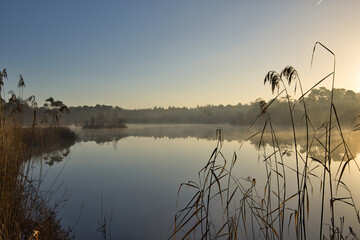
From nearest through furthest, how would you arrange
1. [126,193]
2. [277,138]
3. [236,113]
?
[126,193]
[277,138]
[236,113]

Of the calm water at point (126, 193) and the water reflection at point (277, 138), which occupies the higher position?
the water reflection at point (277, 138)

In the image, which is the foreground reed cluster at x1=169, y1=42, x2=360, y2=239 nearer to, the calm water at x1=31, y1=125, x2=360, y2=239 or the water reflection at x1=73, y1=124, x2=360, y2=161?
the calm water at x1=31, y1=125, x2=360, y2=239

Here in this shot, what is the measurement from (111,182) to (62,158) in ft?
13.7

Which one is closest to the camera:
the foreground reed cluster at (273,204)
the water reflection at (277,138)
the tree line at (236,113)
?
the foreground reed cluster at (273,204)

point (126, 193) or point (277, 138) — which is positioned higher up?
point (277, 138)

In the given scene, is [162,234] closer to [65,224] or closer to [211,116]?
[65,224]

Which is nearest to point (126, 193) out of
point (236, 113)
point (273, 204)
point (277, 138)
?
point (273, 204)

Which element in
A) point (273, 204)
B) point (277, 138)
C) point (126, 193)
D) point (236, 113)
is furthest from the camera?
point (236, 113)

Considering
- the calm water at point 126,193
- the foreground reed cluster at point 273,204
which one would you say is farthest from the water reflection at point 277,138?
the calm water at point 126,193

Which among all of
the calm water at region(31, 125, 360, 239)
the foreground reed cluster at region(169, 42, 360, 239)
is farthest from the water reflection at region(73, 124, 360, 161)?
the calm water at region(31, 125, 360, 239)

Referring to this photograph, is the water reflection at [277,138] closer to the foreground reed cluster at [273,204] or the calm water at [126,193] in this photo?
the foreground reed cluster at [273,204]

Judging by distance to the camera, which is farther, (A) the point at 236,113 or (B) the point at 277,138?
(A) the point at 236,113

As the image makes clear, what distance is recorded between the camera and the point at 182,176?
19.9ft

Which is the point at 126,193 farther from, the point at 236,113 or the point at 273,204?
the point at 236,113
